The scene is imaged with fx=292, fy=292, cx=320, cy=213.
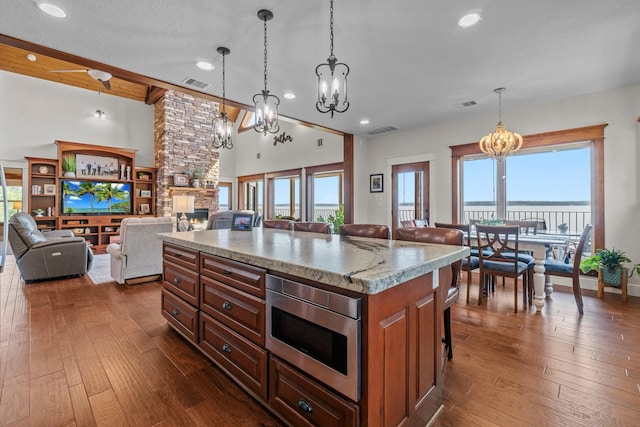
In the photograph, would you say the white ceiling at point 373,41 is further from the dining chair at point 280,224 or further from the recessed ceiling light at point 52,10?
the dining chair at point 280,224

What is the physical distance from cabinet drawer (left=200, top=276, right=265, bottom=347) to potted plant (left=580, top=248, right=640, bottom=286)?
174 inches

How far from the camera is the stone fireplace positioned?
26.6 feet

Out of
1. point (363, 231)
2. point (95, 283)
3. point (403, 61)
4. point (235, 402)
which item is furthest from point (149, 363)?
point (403, 61)

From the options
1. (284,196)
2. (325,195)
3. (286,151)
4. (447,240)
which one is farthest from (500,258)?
(284,196)

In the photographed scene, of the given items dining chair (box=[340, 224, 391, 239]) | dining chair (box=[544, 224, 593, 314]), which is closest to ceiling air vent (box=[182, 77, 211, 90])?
dining chair (box=[340, 224, 391, 239])

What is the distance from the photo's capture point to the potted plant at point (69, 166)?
7293 millimetres

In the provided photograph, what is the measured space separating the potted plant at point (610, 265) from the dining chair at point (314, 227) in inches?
140

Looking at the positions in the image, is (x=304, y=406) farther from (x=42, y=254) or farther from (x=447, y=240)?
(x=42, y=254)

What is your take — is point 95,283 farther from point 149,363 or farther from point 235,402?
point 235,402

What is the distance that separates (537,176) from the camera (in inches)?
198

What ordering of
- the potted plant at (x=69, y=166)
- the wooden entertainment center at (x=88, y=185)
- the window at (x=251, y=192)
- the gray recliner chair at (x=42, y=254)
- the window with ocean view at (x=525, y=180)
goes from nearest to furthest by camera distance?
the gray recliner chair at (x=42, y=254)
the window with ocean view at (x=525, y=180)
the wooden entertainment center at (x=88, y=185)
the potted plant at (x=69, y=166)
the window at (x=251, y=192)

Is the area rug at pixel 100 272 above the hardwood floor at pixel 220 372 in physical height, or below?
above

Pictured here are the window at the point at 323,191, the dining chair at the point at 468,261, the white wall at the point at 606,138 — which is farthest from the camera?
the window at the point at 323,191

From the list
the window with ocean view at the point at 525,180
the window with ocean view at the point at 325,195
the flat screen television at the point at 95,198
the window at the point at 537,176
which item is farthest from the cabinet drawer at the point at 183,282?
the flat screen television at the point at 95,198
